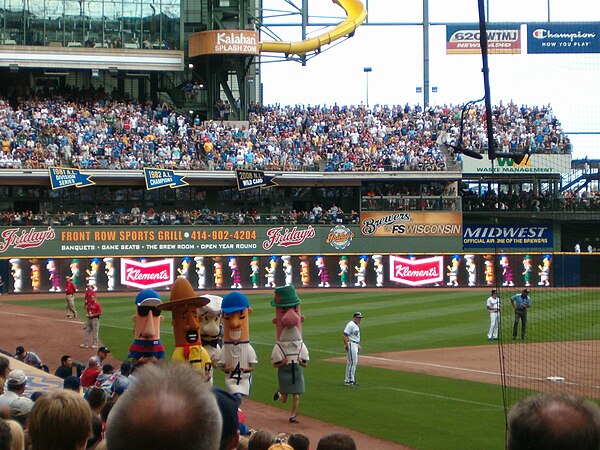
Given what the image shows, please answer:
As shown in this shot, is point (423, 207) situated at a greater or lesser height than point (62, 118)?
lesser

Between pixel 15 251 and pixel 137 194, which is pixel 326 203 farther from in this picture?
pixel 15 251

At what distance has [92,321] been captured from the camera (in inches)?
1042

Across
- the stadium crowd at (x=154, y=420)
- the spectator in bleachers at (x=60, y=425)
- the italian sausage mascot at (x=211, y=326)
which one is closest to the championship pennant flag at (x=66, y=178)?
the italian sausage mascot at (x=211, y=326)

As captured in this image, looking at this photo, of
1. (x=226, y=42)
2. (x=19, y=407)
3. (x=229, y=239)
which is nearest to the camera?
(x=19, y=407)

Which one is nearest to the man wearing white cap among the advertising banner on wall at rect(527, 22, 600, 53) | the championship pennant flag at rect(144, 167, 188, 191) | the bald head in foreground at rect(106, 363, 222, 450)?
the bald head in foreground at rect(106, 363, 222, 450)

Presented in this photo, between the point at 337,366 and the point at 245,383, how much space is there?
9352mm

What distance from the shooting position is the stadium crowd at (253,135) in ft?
165

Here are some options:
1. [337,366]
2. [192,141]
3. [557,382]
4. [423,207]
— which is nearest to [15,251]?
[192,141]

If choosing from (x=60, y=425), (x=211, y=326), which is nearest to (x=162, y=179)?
(x=211, y=326)

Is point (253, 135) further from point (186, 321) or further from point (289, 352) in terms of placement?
point (186, 321)

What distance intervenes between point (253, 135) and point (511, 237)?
15910 millimetres

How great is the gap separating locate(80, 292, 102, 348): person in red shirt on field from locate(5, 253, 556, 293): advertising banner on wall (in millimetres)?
17076

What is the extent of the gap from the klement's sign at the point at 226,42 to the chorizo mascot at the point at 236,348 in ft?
139

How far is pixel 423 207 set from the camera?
50781 mm
